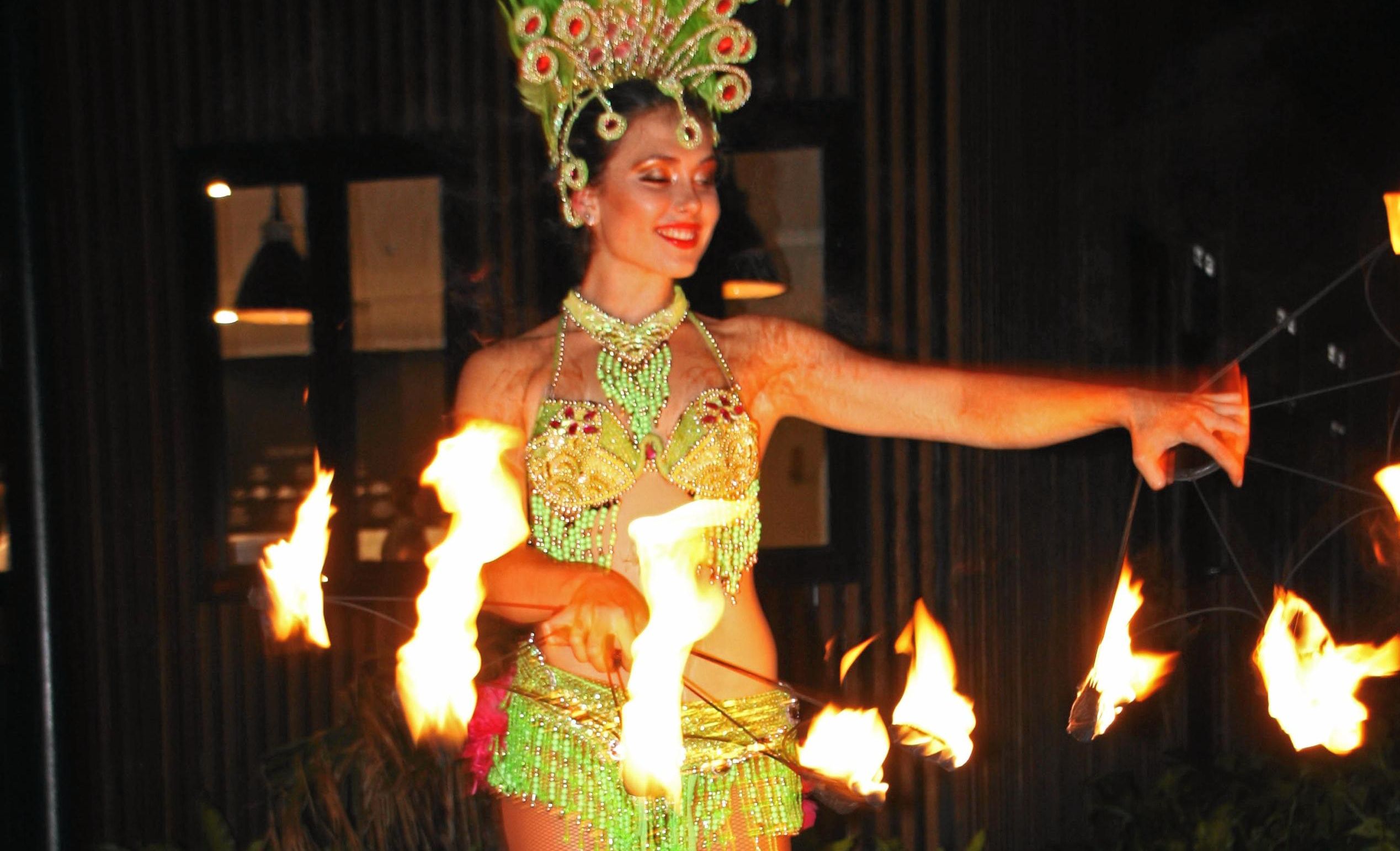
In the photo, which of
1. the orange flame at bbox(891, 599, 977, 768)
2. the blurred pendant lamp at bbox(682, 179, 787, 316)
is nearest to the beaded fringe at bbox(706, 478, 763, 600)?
the orange flame at bbox(891, 599, 977, 768)

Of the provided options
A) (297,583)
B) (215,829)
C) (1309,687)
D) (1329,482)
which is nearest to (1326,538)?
(1329,482)

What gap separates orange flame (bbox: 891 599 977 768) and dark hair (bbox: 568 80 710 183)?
0.66 meters

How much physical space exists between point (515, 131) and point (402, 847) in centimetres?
121

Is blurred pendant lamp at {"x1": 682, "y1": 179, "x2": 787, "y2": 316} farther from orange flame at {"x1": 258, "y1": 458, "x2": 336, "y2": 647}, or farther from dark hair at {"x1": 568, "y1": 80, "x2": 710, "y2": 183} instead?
orange flame at {"x1": 258, "y1": 458, "x2": 336, "y2": 647}

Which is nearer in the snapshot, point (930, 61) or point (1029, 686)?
point (930, 61)

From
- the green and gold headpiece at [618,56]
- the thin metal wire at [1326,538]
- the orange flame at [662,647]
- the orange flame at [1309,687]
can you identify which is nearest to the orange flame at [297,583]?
the orange flame at [662,647]

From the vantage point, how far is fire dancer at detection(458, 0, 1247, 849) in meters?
1.36

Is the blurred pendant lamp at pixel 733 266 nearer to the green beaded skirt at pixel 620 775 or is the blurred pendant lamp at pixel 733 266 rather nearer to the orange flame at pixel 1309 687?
the green beaded skirt at pixel 620 775

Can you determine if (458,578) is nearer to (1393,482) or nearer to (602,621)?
(602,621)

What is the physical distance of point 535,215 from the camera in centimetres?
191

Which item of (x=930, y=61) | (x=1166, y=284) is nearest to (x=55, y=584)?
(x=930, y=61)

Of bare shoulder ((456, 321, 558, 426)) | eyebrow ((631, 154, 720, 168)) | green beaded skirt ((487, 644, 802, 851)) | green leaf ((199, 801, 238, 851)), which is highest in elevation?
eyebrow ((631, 154, 720, 168))

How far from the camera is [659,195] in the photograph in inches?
54.7

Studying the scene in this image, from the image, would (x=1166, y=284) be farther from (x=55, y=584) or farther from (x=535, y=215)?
(x=55, y=584)
